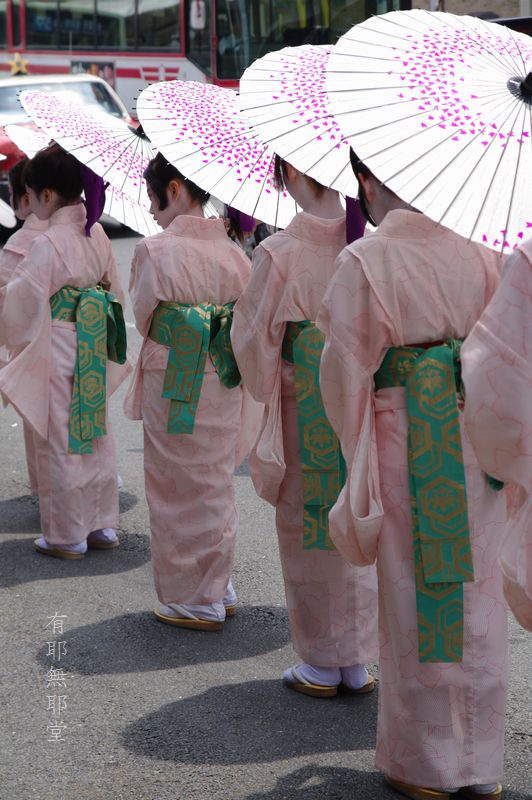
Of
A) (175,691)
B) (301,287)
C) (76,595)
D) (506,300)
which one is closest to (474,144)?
(506,300)

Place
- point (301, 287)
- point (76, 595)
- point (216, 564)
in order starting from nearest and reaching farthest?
point (301, 287) → point (216, 564) → point (76, 595)

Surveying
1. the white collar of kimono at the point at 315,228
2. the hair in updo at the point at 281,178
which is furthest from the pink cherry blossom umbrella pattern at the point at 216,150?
the white collar of kimono at the point at 315,228

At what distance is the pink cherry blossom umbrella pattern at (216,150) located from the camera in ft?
12.5

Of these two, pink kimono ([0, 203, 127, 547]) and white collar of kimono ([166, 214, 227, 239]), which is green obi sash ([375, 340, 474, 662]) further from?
pink kimono ([0, 203, 127, 547])

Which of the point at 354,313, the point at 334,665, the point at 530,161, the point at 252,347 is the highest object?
the point at 530,161

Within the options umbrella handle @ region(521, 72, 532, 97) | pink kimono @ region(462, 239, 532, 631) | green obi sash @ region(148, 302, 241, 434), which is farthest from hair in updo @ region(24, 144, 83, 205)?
pink kimono @ region(462, 239, 532, 631)

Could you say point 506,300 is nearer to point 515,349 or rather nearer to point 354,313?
point 515,349

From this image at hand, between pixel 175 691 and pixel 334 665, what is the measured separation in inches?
20.0

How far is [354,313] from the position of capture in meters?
2.84

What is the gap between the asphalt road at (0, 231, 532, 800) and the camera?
3143mm

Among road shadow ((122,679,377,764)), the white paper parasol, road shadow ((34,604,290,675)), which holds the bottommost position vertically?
road shadow ((34,604,290,675))

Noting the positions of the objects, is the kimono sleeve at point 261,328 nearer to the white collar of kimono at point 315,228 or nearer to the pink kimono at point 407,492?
the white collar of kimono at point 315,228

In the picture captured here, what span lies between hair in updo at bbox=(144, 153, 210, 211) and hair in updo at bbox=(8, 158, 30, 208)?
1043 millimetres

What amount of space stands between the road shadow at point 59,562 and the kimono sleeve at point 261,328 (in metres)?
1.62
